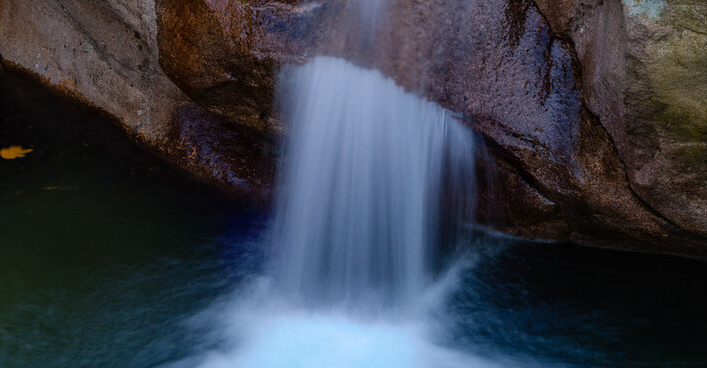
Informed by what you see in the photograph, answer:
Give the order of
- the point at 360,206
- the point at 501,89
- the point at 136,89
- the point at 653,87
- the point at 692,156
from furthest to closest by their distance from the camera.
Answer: the point at 136,89 < the point at 360,206 < the point at 501,89 < the point at 692,156 < the point at 653,87

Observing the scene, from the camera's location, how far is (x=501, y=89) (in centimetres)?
410

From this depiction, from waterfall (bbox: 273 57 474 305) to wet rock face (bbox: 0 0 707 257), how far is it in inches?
6.4

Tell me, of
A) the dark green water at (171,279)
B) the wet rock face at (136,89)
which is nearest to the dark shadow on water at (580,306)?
the dark green water at (171,279)

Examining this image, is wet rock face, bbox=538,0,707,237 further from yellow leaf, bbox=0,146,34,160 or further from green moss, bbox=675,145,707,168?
yellow leaf, bbox=0,146,34,160

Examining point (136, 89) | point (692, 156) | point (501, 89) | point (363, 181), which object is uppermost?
point (501, 89)

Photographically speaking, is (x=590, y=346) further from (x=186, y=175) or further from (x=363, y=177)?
(x=186, y=175)

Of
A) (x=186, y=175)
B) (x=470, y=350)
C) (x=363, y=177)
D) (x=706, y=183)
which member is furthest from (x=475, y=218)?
(x=186, y=175)

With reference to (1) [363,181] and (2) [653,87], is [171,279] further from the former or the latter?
A: (2) [653,87]

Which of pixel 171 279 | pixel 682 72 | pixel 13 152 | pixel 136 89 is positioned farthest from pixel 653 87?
pixel 13 152

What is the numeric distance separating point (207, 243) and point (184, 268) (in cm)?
31

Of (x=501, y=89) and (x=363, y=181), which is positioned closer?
(x=501, y=89)

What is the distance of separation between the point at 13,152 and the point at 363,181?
3.04 m

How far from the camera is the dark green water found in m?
3.54

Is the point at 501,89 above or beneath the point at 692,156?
above
